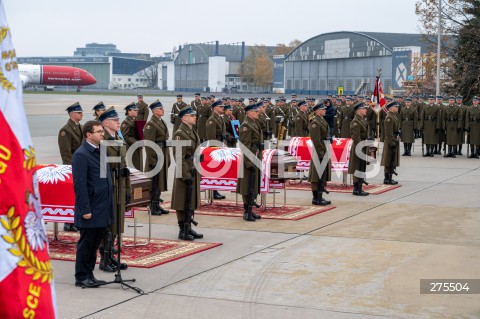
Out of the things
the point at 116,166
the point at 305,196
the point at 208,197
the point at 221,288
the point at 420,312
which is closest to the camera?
the point at 420,312

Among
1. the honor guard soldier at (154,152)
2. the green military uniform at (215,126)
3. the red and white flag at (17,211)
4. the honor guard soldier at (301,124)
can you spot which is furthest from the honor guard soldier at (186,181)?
the honor guard soldier at (301,124)

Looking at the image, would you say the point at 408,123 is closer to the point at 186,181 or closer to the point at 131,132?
the point at 131,132

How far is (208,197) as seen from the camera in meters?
15.4

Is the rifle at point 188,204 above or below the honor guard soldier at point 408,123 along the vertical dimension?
below

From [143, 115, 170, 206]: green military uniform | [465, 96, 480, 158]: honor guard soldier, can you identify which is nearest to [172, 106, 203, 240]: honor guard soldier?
[143, 115, 170, 206]: green military uniform

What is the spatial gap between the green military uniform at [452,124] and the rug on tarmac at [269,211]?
1249 centimetres

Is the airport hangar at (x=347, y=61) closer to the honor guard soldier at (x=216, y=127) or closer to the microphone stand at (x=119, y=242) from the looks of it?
the honor guard soldier at (x=216, y=127)

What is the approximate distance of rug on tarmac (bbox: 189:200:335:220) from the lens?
13.8 metres

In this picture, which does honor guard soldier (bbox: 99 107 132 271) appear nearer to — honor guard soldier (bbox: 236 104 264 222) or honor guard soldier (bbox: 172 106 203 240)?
honor guard soldier (bbox: 172 106 203 240)

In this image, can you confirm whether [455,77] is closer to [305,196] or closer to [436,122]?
[436,122]

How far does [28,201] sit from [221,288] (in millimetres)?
6150

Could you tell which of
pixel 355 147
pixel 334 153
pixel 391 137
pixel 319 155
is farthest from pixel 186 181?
pixel 391 137

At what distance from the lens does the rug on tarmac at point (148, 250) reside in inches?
391

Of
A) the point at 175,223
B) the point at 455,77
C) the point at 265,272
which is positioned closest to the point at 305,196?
the point at 175,223
